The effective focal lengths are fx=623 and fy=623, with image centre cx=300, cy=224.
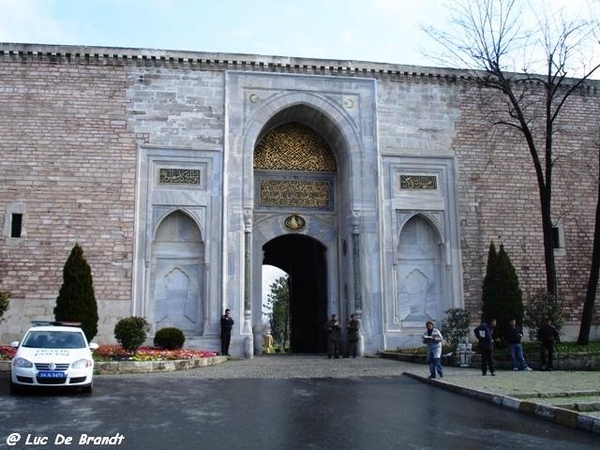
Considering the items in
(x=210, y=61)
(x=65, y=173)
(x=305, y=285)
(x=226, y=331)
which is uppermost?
(x=210, y=61)

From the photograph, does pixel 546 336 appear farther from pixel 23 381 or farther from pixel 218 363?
pixel 23 381

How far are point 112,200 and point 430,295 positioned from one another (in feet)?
29.9

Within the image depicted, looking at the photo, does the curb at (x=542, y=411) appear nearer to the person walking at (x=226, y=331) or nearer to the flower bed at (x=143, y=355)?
the flower bed at (x=143, y=355)

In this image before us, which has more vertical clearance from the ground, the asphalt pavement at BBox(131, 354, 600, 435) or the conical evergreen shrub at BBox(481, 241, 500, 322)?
the conical evergreen shrub at BBox(481, 241, 500, 322)

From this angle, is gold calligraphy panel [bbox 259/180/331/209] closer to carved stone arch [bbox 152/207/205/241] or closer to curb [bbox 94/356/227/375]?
carved stone arch [bbox 152/207/205/241]

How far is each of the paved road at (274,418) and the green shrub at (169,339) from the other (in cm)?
387

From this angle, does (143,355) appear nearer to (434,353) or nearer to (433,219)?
(434,353)

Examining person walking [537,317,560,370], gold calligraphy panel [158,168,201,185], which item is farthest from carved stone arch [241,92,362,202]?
person walking [537,317,560,370]

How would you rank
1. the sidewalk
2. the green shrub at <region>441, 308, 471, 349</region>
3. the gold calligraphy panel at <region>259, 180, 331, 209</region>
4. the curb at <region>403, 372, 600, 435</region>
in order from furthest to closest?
1. the gold calligraphy panel at <region>259, 180, 331, 209</region>
2. the green shrub at <region>441, 308, 471, 349</region>
3. the sidewalk
4. the curb at <region>403, 372, 600, 435</region>

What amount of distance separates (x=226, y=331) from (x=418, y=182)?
6.97m

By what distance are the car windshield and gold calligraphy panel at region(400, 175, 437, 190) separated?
10710 mm

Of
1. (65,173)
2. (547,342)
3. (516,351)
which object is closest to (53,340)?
(65,173)

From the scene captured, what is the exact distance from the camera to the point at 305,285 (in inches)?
858

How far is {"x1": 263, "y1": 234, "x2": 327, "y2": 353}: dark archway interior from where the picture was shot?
63.6 feet
